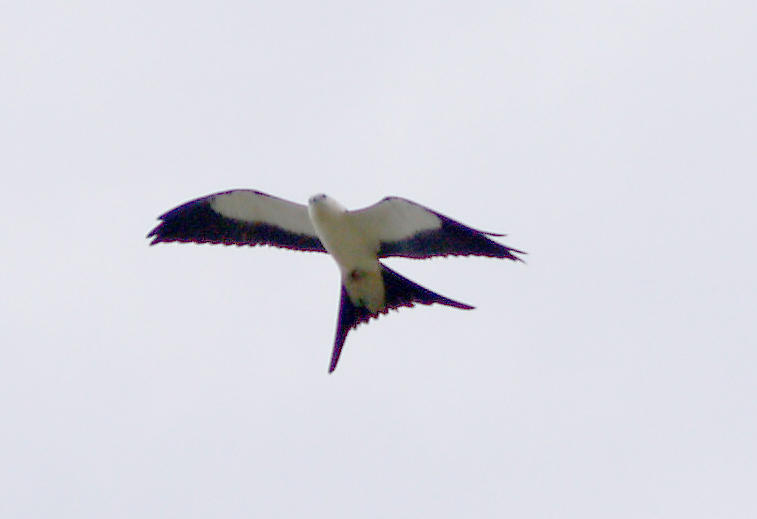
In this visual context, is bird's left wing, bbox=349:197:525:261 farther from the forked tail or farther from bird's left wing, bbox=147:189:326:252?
bird's left wing, bbox=147:189:326:252

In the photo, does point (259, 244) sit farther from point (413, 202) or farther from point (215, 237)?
point (413, 202)

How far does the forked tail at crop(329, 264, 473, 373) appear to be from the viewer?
1302 centimetres

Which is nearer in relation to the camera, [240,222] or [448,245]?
[448,245]

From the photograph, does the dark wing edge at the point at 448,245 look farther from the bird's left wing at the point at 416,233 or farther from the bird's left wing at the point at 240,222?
the bird's left wing at the point at 240,222

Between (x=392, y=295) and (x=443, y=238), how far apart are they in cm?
71

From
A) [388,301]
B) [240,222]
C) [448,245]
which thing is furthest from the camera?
[240,222]

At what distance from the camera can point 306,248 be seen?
13664 millimetres

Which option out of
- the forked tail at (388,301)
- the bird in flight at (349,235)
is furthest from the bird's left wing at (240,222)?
the forked tail at (388,301)

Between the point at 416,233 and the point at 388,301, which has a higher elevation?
the point at 416,233

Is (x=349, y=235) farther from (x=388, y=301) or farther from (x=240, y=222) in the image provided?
(x=240, y=222)

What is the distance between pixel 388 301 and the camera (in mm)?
13250

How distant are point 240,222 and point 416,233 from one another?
5.29ft

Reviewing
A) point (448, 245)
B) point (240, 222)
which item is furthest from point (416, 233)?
point (240, 222)

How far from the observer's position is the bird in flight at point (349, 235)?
12.8m
